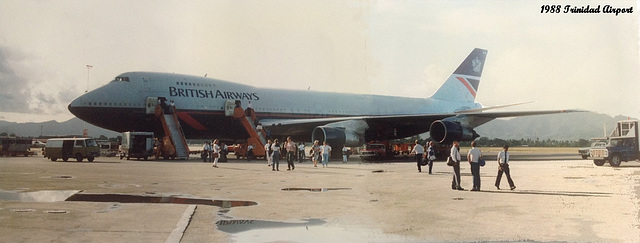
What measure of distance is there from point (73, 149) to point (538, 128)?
34464 mm

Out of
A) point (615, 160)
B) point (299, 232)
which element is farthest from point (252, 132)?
point (299, 232)

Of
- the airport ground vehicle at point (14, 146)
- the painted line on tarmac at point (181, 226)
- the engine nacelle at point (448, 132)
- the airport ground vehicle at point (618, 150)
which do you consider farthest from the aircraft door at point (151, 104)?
the painted line on tarmac at point (181, 226)

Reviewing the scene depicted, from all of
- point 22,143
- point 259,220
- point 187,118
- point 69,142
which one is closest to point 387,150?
point 187,118

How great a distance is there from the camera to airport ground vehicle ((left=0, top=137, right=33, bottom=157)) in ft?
130

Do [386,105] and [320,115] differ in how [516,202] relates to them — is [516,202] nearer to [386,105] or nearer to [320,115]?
[320,115]

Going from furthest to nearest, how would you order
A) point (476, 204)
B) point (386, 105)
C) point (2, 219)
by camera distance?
point (386, 105)
point (476, 204)
point (2, 219)

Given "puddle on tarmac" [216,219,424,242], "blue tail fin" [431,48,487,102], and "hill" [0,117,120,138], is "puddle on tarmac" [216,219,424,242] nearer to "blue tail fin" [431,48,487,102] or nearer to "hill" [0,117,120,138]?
"hill" [0,117,120,138]

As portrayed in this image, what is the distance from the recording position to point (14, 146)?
39.8 meters

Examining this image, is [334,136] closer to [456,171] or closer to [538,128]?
[456,171]

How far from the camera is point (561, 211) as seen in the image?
29.2ft

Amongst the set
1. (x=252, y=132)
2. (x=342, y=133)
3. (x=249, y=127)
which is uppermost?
(x=249, y=127)

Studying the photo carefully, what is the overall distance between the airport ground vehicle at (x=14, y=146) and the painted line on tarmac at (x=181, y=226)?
35532mm

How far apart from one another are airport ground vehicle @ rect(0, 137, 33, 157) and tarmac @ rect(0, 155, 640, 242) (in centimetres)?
2900

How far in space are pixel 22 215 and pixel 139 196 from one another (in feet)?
10.2
